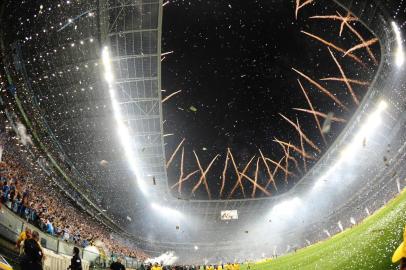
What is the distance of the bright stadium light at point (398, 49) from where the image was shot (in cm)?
2030

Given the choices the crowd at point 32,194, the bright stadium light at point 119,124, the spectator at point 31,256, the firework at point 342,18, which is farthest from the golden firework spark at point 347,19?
the spectator at point 31,256

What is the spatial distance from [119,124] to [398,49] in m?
20.6

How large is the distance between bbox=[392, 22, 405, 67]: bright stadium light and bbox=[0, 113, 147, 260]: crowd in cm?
2130

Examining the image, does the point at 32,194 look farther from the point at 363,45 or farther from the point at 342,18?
the point at 363,45

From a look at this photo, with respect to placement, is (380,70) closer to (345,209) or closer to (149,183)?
(345,209)

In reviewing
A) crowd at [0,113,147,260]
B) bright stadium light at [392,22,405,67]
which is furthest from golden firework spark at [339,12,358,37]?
crowd at [0,113,147,260]

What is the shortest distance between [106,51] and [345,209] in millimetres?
34568

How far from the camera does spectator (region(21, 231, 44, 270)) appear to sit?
6.54 metres

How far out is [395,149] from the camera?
31.7 m

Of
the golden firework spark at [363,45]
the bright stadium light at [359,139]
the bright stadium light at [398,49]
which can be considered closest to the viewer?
the bright stadium light at [398,49]

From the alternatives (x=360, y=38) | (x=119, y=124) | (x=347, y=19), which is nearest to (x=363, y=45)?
(x=360, y=38)

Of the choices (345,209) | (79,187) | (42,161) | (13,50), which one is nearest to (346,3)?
(13,50)

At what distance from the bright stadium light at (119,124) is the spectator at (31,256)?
612 inches

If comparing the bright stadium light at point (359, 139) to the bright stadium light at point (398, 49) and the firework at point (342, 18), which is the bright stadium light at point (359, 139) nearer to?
the bright stadium light at point (398, 49)
